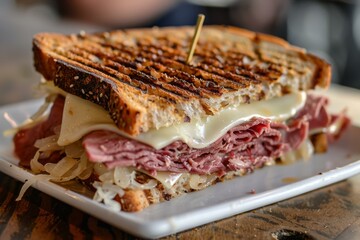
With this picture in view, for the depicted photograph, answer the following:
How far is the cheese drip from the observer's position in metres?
2.37

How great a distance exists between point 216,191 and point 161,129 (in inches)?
15.4

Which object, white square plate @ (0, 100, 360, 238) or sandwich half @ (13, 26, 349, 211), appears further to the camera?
sandwich half @ (13, 26, 349, 211)

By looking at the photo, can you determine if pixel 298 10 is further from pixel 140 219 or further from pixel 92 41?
pixel 140 219

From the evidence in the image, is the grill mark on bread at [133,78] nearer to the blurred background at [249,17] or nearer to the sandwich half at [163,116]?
the sandwich half at [163,116]

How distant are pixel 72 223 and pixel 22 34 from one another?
4.32 metres

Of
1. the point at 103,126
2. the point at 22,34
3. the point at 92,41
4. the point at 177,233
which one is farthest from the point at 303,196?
the point at 22,34

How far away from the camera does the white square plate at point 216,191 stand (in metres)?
2.06

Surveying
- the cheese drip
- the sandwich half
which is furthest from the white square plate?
the cheese drip

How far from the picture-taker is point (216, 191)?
2.60 meters

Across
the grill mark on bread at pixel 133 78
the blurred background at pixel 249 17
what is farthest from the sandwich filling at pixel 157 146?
the blurred background at pixel 249 17

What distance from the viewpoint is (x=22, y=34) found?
20.4ft

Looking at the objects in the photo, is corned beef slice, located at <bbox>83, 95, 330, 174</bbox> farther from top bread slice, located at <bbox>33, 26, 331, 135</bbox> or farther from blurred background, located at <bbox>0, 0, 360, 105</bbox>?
blurred background, located at <bbox>0, 0, 360, 105</bbox>

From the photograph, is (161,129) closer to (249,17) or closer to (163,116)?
(163,116)

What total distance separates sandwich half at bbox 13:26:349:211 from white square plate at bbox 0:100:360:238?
6 cm
